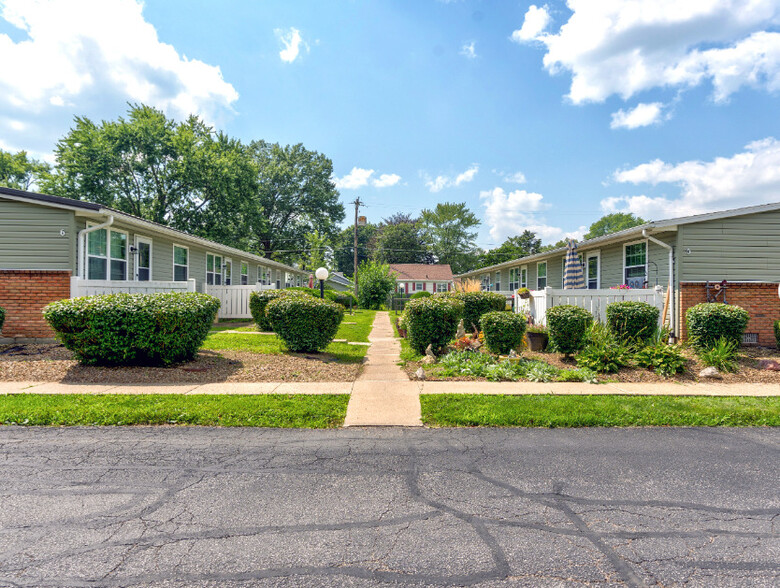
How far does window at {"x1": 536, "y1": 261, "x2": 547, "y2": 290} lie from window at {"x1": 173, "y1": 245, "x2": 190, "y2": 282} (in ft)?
50.9

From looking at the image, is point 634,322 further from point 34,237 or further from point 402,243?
point 402,243

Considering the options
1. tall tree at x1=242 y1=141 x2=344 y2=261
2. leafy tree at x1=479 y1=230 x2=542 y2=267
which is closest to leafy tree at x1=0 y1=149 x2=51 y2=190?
tall tree at x1=242 y1=141 x2=344 y2=261

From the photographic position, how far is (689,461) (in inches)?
147

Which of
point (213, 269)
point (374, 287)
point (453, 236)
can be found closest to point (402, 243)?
point (453, 236)

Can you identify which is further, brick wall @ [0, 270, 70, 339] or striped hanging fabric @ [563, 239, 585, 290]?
striped hanging fabric @ [563, 239, 585, 290]

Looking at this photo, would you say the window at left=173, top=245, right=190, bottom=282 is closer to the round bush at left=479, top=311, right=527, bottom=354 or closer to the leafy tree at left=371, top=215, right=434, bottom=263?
the round bush at left=479, top=311, right=527, bottom=354

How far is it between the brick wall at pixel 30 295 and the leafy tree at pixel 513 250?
48.3 m

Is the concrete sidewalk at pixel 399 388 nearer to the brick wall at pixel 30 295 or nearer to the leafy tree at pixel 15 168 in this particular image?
the brick wall at pixel 30 295

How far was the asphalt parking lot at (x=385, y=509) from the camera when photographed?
222cm

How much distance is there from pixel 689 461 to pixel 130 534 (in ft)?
14.1

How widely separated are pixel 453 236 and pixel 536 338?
5249 cm

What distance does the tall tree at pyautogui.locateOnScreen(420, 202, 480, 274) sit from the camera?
60.3 m

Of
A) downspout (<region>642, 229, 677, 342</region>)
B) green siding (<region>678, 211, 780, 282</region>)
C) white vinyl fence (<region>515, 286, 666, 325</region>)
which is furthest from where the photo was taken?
downspout (<region>642, 229, 677, 342</region>)

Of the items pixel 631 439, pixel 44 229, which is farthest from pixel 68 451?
pixel 44 229
